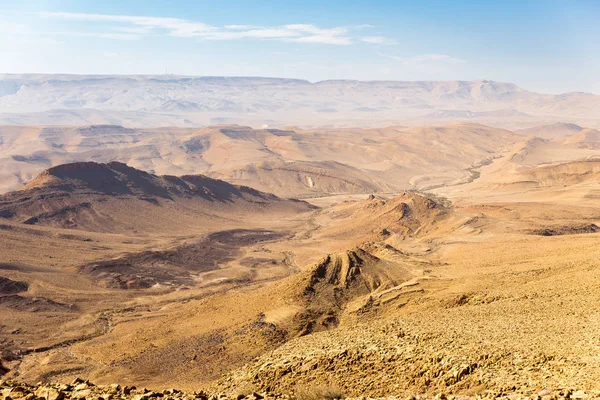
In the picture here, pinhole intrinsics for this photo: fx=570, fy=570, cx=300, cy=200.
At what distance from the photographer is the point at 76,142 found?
197000mm

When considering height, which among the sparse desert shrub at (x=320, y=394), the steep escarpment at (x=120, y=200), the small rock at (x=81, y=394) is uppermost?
the small rock at (x=81, y=394)

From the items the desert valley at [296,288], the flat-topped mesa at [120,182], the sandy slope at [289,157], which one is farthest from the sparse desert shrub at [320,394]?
the sandy slope at [289,157]

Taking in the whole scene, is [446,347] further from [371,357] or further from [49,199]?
[49,199]

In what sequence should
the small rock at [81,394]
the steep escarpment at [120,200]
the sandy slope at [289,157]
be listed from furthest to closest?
the sandy slope at [289,157] < the steep escarpment at [120,200] < the small rock at [81,394]

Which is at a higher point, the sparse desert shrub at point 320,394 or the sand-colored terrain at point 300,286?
the sparse desert shrub at point 320,394

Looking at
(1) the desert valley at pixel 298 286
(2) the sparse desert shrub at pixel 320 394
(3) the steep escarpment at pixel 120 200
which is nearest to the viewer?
(2) the sparse desert shrub at pixel 320 394

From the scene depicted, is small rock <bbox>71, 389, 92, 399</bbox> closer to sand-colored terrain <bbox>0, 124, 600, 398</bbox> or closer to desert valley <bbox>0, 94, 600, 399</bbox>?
desert valley <bbox>0, 94, 600, 399</bbox>

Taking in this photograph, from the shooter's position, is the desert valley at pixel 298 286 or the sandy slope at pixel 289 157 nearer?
the desert valley at pixel 298 286

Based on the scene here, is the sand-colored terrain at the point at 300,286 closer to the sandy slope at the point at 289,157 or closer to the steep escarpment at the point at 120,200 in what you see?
the steep escarpment at the point at 120,200

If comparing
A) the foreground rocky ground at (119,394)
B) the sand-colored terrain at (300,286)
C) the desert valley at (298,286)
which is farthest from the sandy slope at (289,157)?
the foreground rocky ground at (119,394)

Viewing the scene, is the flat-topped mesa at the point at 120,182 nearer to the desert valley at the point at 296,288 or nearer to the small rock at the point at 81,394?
the desert valley at the point at 296,288

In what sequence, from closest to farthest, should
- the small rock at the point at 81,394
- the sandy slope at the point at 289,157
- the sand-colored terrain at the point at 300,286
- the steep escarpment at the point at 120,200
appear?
the small rock at the point at 81,394, the sand-colored terrain at the point at 300,286, the steep escarpment at the point at 120,200, the sandy slope at the point at 289,157

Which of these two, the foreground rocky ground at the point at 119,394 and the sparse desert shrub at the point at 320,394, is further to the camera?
the sparse desert shrub at the point at 320,394

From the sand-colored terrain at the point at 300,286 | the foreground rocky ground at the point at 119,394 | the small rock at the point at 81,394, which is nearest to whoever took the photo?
the foreground rocky ground at the point at 119,394
